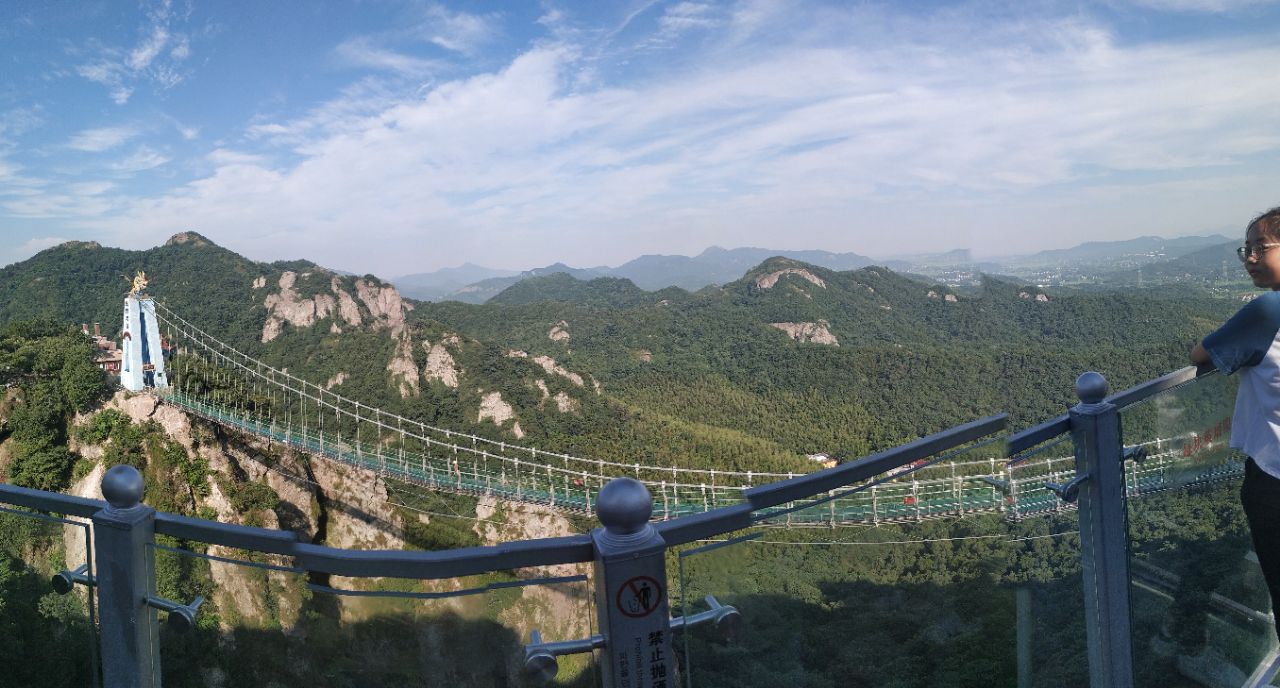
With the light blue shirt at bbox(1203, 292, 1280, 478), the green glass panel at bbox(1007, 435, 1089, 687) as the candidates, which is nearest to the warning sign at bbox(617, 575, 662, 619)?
the green glass panel at bbox(1007, 435, 1089, 687)

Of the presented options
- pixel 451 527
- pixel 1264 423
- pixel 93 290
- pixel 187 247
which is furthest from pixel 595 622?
pixel 187 247

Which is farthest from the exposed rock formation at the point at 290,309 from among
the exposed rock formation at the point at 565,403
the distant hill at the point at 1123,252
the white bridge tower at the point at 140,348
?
the distant hill at the point at 1123,252

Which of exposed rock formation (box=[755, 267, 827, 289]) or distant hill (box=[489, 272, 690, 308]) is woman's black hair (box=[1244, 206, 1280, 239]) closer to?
exposed rock formation (box=[755, 267, 827, 289])

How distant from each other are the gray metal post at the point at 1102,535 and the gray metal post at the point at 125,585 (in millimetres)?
1742

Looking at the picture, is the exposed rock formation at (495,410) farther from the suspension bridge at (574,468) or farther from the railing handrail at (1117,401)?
the railing handrail at (1117,401)

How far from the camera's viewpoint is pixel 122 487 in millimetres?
1111

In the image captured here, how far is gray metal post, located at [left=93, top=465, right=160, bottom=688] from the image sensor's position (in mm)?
1133

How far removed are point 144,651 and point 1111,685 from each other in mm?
1875

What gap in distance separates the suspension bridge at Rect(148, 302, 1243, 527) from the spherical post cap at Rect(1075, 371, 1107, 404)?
11 cm

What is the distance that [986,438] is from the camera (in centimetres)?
147

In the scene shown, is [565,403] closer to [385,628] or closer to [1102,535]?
[1102,535]

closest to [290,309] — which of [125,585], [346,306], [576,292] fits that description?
[346,306]

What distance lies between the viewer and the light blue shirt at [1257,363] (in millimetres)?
1460

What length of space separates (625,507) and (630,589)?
0.13 metres
